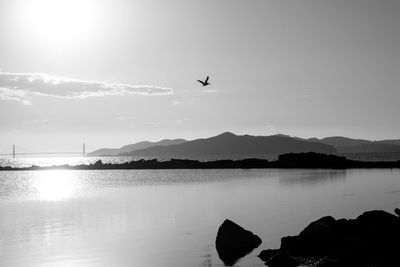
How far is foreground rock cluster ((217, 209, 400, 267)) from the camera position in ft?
66.4

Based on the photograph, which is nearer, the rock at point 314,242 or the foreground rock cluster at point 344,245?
the foreground rock cluster at point 344,245

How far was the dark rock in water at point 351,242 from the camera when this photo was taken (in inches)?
795

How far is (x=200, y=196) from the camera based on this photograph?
60.0 metres

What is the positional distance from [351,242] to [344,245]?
707mm

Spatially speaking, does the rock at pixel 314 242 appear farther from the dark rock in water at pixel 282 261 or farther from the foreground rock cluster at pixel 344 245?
the dark rock in water at pixel 282 261

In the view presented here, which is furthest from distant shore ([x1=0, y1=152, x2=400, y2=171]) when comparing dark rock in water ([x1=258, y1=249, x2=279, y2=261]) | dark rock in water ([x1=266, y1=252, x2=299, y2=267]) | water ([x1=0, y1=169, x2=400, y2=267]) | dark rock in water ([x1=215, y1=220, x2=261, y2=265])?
dark rock in water ([x1=266, y1=252, x2=299, y2=267])

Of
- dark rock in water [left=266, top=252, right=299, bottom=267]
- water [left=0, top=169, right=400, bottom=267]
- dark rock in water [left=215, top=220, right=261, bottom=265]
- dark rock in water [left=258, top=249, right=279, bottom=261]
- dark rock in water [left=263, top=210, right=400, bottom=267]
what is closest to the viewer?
dark rock in water [left=263, top=210, right=400, bottom=267]

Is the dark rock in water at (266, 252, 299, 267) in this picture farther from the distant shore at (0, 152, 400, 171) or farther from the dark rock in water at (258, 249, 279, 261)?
the distant shore at (0, 152, 400, 171)

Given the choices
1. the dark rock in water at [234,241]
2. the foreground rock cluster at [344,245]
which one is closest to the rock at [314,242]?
the foreground rock cluster at [344,245]

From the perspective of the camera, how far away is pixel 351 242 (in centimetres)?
2189

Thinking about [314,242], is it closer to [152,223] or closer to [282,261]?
[282,261]

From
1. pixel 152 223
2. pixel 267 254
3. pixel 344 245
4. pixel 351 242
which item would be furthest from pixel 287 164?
pixel 351 242

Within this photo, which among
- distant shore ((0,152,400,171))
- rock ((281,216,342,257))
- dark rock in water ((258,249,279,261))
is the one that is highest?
distant shore ((0,152,400,171))

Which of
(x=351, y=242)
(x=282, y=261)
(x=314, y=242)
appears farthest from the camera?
(x=314, y=242)
